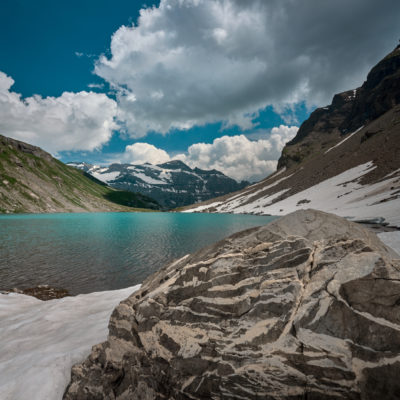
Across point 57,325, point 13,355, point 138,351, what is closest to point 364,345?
point 138,351

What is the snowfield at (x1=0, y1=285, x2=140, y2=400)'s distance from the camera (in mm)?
7336

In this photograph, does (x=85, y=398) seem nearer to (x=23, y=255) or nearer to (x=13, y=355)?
(x=13, y=355)

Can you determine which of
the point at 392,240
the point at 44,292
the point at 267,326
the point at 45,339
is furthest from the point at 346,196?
the point at 45,339

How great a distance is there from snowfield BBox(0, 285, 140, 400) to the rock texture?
0.83 m

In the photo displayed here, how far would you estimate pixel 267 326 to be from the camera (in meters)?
6.26

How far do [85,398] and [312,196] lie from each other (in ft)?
429

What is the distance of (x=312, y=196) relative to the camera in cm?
11969

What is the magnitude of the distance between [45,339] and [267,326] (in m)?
10.5

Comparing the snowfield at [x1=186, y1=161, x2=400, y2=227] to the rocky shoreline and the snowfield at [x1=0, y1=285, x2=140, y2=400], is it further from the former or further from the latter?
the rocky shoreline

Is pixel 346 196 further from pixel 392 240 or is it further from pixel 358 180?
pixel 392 240

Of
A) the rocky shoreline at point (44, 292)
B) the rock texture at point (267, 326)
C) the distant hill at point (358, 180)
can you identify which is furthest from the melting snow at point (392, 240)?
the rocky shoreline at point (44, 292)

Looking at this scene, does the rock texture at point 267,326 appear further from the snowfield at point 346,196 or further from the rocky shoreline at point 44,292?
the snowfield at point 346,196

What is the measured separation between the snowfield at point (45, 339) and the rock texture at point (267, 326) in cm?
83

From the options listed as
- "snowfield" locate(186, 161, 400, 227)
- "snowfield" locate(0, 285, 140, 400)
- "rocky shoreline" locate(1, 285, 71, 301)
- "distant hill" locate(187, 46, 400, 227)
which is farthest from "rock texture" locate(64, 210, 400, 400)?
"snowfield" locate(186, 161, 400, 227)
